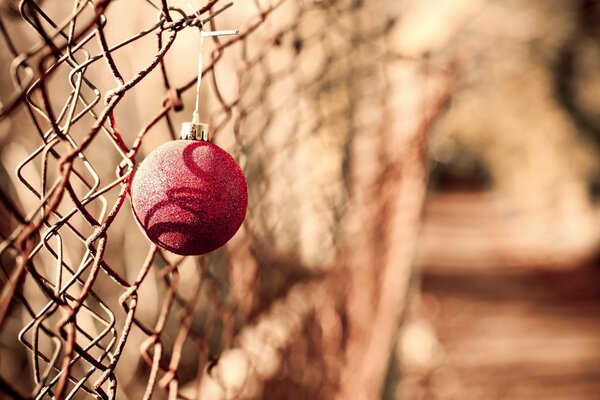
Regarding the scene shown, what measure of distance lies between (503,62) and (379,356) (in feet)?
18.6

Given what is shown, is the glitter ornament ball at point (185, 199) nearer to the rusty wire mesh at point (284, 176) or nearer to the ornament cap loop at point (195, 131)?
the ornament cap loop at point (195, 131)

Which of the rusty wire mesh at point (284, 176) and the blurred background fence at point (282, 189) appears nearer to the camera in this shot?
the blurred background fence at point (282, 189)

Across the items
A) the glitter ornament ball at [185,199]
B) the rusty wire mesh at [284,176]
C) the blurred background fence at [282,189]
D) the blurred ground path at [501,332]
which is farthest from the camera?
the blurred ground path at [501,332]

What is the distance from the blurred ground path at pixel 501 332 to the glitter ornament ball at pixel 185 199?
2.97m

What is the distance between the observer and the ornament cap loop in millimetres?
612

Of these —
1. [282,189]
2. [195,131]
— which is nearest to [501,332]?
[282,189]

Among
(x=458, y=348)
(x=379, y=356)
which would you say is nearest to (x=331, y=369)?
(x=379, y=356)

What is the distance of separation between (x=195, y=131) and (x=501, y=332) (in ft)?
15.2

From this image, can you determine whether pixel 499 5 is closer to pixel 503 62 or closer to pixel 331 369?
pixel 503 62

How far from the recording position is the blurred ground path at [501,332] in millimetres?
3869

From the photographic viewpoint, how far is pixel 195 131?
24.2 inches

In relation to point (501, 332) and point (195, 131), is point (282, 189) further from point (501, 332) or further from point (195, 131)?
point (501, 332)

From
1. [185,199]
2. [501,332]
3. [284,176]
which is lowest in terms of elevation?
[185,199]

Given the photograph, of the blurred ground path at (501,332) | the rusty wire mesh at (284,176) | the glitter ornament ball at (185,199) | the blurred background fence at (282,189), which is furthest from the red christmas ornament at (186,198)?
the blurred ground path at (501,332)
